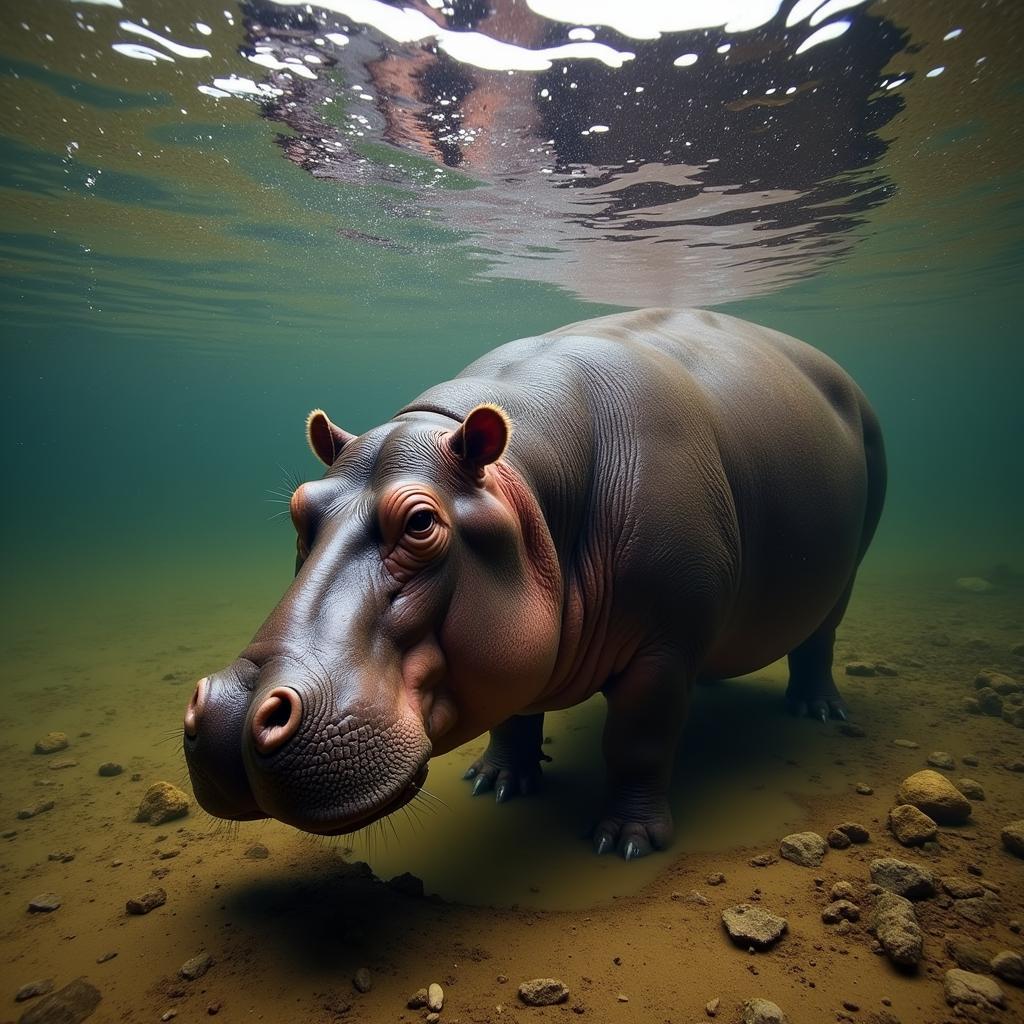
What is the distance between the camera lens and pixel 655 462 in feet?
9.09

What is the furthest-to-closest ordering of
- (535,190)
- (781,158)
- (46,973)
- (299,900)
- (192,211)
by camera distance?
1. (192,211)
2. (535,190)
3. (781,158)
4. (299,900)
5. (46,973)

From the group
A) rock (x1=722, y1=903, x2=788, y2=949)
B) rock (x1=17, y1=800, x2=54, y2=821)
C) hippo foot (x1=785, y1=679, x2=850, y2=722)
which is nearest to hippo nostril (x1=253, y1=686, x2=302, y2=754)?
rock (x1=722, y1=903, x2=788, y2=949)

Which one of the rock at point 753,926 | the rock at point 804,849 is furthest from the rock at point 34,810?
the rock at point 804,849

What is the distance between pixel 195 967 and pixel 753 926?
1714mm

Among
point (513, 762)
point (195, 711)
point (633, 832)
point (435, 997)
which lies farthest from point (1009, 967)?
point (195, 711)

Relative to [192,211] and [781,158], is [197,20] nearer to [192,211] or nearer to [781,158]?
[192,211]

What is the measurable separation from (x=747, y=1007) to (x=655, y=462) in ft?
6.00

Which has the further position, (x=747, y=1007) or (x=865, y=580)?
(x=865, y=580)

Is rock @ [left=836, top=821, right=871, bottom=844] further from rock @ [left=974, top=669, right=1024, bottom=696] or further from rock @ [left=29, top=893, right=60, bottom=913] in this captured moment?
rock @ [left=29, top=893, right=60, bottom=913]

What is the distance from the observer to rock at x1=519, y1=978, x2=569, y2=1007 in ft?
6.08

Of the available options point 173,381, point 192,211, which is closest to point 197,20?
point 192,211

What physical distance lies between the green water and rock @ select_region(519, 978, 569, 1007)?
530 millimetres

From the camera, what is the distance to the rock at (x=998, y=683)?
4.47 m

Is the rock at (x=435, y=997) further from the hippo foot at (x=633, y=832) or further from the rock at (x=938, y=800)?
the rock at (x=938, y=800)
